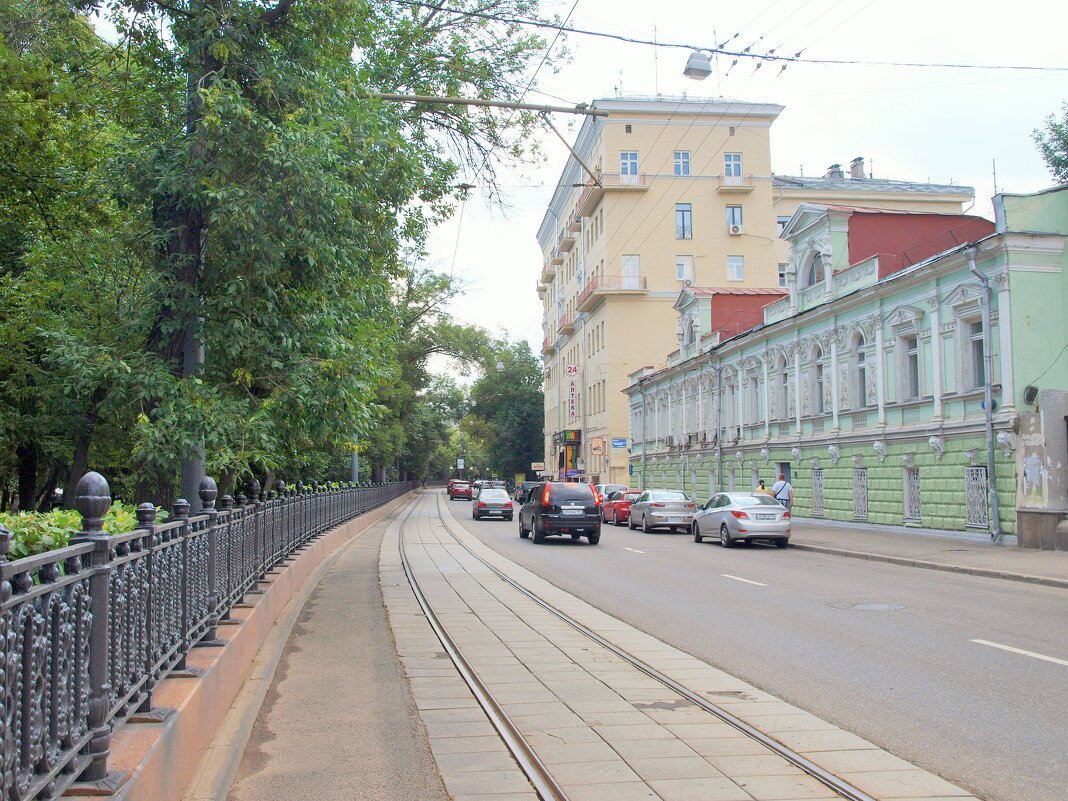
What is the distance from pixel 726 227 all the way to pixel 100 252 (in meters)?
51.2

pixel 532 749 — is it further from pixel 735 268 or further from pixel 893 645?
pixel 735 268

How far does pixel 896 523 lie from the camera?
26.0 metres

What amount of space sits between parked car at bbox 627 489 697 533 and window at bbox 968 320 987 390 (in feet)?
33.1

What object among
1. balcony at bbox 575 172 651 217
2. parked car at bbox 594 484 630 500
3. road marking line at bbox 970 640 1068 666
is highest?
balcony at bbox 575 172 651 217

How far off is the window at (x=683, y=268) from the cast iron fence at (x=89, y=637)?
55740 millimetres

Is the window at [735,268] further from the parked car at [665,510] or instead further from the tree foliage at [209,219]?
the tree foliage at [209,219]

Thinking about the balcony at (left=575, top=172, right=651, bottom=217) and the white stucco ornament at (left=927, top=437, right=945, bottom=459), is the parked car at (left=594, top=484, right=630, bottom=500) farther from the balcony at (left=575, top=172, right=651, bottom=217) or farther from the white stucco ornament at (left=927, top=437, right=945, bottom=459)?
the balcony at (left=575, top=172, right=651, bottom=217)

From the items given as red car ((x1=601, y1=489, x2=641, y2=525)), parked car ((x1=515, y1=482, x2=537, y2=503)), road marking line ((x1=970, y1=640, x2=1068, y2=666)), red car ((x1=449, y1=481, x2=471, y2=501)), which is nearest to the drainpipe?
road marking line ((x1=970, y1=640, x2=1068, y2=666))

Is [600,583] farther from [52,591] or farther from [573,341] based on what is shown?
[573,341]

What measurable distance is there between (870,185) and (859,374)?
37.6 metres

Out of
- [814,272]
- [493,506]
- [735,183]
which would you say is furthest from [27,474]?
[735,183]

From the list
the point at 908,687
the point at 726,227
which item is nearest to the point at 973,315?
the point at 908,687

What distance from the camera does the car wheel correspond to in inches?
942

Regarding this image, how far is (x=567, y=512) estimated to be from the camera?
2511cm
